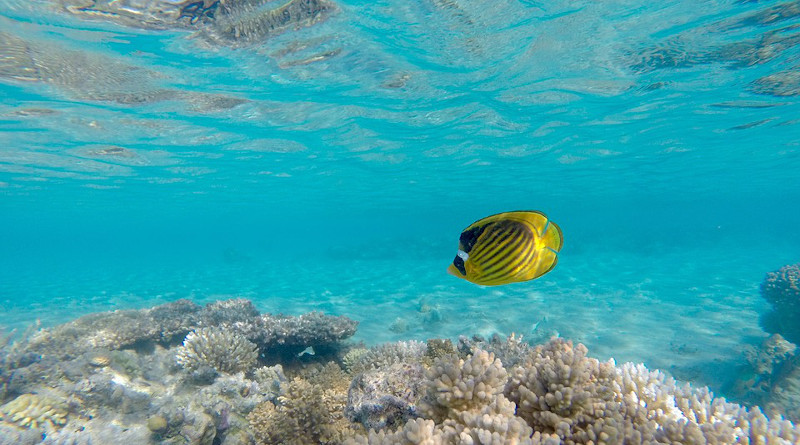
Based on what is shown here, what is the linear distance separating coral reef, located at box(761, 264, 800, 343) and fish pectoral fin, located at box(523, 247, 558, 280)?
45.6 ft

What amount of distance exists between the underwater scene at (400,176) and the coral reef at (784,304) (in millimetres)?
126

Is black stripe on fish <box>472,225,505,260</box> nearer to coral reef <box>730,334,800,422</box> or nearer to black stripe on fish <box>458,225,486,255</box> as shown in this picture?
black stripe on fish <box>458,225,486,255</box>

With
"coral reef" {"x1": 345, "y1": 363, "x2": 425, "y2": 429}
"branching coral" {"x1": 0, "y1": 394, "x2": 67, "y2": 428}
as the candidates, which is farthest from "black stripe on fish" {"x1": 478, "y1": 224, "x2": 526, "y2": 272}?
"branching coral" {"x1": 0, "y1": 394, "x2": 67, "y2": 428}

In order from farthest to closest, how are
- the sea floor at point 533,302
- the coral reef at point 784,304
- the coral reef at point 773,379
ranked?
the sea floor at point 533,302, the coral reef at point 784,304, the coral reef at point 773,379

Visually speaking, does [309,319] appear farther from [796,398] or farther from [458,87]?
[458,87]

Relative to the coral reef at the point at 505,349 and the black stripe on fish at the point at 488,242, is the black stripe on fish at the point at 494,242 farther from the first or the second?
the coral reef at the point at 505,349

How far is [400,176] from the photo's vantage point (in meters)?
34.2

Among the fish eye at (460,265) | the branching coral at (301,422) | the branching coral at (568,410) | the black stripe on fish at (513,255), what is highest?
the black stripe on fish at (513,255)

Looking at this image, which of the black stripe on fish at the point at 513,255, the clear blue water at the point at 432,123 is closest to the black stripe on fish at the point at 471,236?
the black stripe on fish at the point at 513,255

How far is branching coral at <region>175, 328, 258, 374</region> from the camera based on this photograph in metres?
6.07

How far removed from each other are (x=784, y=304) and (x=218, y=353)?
52.2 feet

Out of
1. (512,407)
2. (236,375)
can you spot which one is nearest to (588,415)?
(512,407)

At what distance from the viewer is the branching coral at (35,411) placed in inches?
196

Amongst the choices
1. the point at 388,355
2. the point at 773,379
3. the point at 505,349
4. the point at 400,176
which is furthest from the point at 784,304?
the point at 400,176
